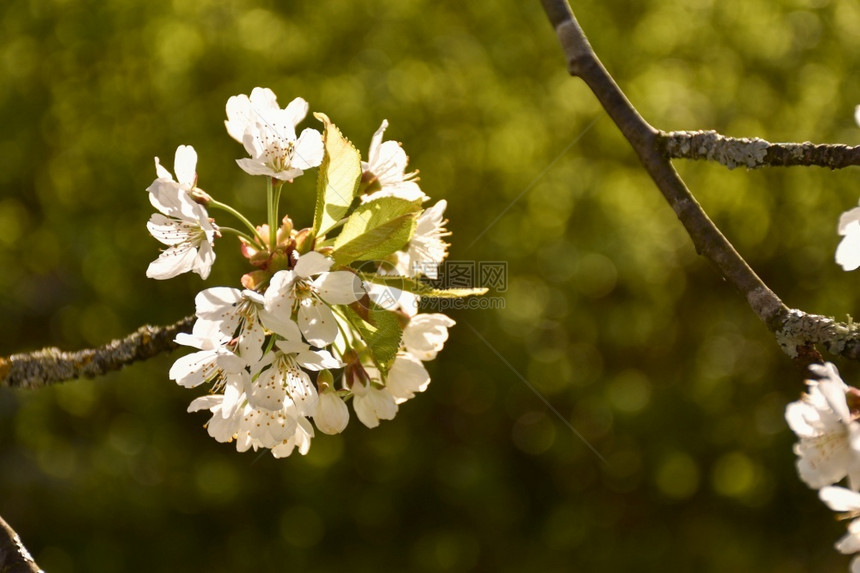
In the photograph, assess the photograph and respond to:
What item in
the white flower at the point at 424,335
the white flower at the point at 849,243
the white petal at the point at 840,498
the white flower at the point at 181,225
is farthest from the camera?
the white flower at the point at 424,335

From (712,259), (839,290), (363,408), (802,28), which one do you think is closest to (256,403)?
(363,408)

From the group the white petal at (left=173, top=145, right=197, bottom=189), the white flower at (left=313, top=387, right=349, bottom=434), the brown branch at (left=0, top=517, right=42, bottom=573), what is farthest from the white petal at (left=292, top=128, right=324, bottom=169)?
the brown branch at (left=0, top=517, right=42, bottom=573)

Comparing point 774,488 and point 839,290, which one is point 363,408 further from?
point 839,290

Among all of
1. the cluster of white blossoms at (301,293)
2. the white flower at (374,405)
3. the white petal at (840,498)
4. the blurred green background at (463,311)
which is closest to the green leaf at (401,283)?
the cluster of white blossoms at (301,293)

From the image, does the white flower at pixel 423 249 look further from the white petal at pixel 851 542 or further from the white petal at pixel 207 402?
the white petal at pixel 851 542

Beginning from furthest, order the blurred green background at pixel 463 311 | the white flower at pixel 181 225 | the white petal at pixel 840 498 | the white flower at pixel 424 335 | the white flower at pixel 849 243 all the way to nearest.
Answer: the blurred green background at pixel 463 311, the white flower at pixel 424 335, the white flower at pixel 181 225, the white flower at pixel 849 243, the white petal at pixel 840 498

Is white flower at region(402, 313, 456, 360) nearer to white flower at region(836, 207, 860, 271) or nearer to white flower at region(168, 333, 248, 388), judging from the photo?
white flower at region(168, 333, 248, 388)

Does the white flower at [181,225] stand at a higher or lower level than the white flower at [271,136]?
lower
